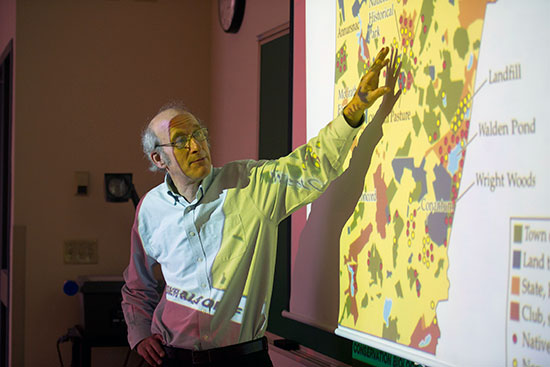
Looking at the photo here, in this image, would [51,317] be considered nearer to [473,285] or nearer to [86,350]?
[86,350]

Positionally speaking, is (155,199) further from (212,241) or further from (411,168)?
(411,168)

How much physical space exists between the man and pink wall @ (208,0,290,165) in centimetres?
94

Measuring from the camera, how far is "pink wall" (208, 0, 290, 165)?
294 centimetres

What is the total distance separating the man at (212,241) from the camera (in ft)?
6.23

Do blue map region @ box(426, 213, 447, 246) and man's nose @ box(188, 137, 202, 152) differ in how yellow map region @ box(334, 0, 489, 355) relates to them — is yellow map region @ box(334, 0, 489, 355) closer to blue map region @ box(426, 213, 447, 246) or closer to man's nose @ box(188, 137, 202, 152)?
blue map region @ box(426, 213, 447, 246)

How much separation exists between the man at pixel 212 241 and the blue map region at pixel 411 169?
0.96 feet

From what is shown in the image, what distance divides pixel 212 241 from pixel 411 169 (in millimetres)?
748

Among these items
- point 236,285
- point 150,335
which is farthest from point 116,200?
point 236,285

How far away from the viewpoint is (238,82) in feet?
10.8

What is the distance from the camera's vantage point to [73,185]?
3561mm

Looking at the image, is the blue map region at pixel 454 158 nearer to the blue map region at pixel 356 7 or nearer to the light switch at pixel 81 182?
the blue map region at pixel 356 7

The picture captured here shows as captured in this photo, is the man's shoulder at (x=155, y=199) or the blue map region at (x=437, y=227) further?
the man's shoulder at (x=155, y=199)

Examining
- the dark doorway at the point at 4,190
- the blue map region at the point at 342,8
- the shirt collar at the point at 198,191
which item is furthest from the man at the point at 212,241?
the dark doorway at the point at 4,190

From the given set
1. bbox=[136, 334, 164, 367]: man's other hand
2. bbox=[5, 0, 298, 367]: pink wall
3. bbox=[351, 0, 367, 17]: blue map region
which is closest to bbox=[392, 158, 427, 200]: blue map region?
bbox=[351, 0, 367, 17]: blue map region
